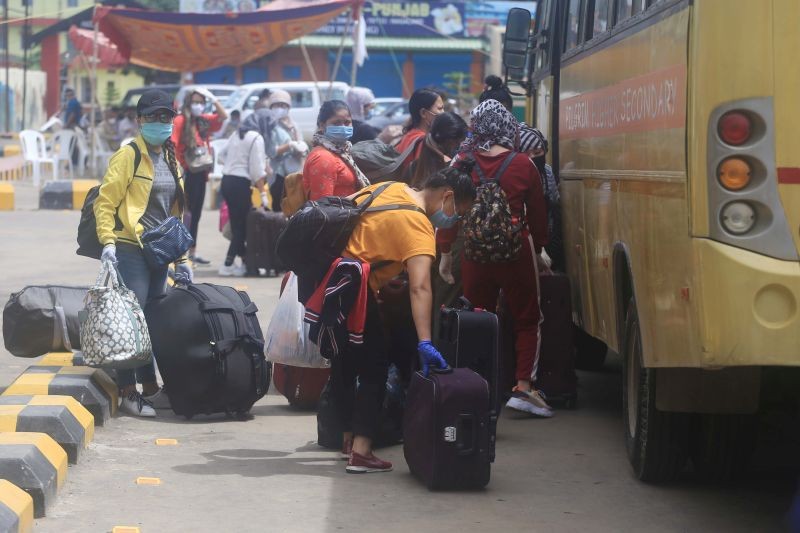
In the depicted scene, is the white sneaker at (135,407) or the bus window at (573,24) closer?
the white sneaker at (135,407)

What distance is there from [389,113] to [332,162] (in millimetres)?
29531

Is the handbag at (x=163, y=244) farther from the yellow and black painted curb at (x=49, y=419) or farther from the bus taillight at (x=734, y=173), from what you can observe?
the bus taillight at (x=734, y=173)

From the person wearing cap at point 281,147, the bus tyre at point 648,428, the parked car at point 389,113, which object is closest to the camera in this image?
the bus tyre at point 648,428

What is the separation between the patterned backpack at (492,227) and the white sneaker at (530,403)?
2.98 feet

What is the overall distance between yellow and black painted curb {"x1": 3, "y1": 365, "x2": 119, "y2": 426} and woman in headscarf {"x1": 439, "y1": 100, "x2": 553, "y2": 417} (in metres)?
2.05

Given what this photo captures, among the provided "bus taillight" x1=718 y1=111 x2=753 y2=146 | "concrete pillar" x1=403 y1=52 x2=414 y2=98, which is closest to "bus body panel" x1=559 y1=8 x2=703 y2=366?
"bus taillight" x1=718 y1=111 x2=753 y2=146

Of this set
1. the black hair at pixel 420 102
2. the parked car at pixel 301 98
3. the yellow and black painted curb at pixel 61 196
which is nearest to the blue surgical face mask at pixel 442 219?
the black hair at pixel 420 102

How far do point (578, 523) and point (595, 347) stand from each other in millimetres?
4361

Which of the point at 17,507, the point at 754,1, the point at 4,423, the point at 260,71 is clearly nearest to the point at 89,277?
the point at 4,423

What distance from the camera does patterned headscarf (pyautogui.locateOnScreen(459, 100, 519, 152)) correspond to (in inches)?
313

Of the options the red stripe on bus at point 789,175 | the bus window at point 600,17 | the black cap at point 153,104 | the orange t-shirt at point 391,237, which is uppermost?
the bus window at point 600,17

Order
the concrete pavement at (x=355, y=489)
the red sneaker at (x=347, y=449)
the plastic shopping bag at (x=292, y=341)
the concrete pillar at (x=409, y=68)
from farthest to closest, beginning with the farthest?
the concrete pillar at (x=409, y=68) → the plastic shopping bag at (x=292, y=341) → the red sneaker at (x=347, y=449) → the concrete pavement at (x=355, y=489)

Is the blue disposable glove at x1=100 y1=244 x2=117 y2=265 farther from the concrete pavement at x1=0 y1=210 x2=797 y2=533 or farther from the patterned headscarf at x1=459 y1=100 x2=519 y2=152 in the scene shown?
the patterned headscarf at x1=459 y1=100 x2=519 y2=152

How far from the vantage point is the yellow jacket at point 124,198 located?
7.91 meters
